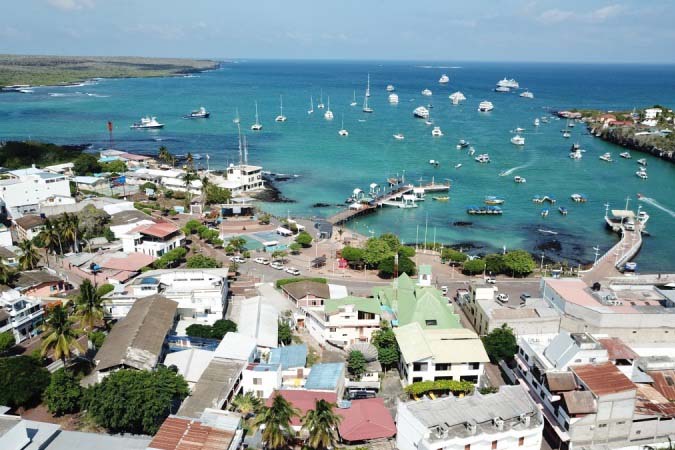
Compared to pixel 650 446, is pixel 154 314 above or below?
above

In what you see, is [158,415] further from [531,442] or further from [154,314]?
[531,442]

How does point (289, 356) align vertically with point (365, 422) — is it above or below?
above

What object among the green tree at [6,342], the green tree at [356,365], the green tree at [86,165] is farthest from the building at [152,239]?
the green tree at [86,165]

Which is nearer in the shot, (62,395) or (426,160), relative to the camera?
(62,395)

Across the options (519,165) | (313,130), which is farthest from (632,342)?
(313,130)

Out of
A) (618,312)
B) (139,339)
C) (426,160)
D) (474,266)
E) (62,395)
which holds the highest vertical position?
(618,312)

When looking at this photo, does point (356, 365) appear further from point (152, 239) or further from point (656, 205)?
point (656, 205)

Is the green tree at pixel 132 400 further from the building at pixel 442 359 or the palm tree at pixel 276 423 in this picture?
the building at pixel 442 359

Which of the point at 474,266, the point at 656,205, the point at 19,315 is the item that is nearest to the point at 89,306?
the point at 19,315
